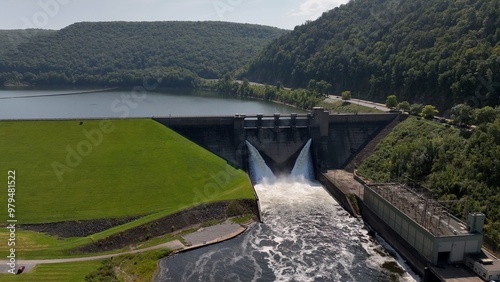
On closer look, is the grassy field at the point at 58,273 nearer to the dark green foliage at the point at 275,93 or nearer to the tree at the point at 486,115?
the tree at the point at 486,115

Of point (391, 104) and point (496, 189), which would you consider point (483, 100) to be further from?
point (496, 189)

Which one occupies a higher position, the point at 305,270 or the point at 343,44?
the point at 343,44

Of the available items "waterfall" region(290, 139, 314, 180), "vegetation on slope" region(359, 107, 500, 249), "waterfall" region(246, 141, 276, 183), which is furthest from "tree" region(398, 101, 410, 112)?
"waterfall" region(246, 141, 276, 183)

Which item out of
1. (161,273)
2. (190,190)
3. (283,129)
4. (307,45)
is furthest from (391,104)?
(307,45)

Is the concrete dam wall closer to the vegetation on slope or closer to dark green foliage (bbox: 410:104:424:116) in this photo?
dark green foliage (bbox: 410:104:424:116)

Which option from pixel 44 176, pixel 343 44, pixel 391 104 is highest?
pixel 343 44

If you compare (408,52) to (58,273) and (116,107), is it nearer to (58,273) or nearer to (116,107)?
(116,107)

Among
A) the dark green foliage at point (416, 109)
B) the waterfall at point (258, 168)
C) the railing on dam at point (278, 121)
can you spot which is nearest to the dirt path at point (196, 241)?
the waterfall at point (258, 168)
